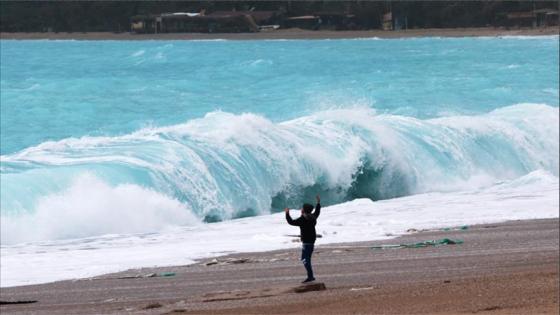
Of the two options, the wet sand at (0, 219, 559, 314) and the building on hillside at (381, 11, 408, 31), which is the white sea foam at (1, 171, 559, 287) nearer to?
the wet sand at (0, 219, 559, 314)

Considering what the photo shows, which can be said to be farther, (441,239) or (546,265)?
(441,239)

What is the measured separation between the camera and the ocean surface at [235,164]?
57.6ft

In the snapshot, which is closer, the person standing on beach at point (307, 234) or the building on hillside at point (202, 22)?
the person standing on beach at point (307, 234)

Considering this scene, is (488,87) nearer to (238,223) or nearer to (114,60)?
Answer: (114,60)

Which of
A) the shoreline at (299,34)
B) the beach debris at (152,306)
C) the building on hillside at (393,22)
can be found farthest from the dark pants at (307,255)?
the building on hillside at (393,22)

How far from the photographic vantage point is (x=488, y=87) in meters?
50.7

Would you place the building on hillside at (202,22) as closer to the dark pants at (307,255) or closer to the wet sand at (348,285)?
the wet sand at (348,285)

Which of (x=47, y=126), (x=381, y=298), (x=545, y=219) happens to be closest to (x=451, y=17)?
(x=47, y=126)

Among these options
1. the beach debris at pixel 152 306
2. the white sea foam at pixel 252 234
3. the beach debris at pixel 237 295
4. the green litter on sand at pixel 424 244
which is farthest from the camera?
the green litter on sand at pixel 424 244

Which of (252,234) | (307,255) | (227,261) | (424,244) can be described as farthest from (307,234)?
(252,234)

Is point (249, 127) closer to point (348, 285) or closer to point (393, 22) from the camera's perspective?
point (348, 285)

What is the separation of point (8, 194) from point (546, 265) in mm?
8259

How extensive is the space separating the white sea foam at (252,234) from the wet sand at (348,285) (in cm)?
60

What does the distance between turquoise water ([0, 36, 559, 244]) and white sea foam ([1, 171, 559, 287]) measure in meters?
1.05
